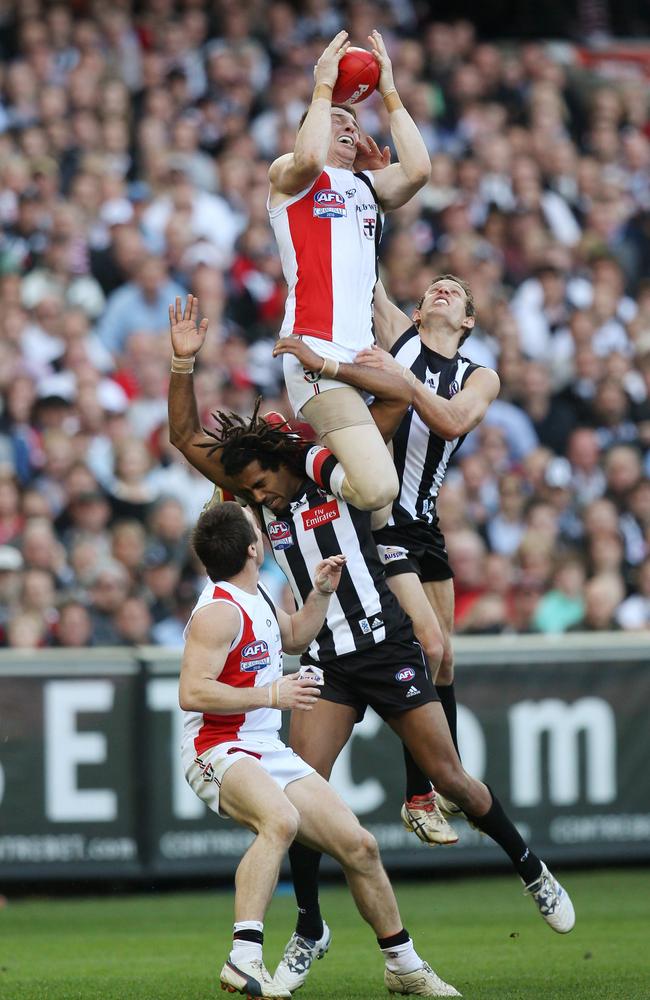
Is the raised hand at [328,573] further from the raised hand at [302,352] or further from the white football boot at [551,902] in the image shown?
the white football boot at [551,902]


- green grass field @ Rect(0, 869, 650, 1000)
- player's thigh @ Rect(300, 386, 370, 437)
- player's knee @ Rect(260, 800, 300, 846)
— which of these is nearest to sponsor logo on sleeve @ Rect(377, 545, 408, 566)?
player's thigh @ Rect(300, 386, 370, 437)

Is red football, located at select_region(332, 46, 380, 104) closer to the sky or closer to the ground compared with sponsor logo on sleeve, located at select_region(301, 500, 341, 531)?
closer to the sky

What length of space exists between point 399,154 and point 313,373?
101 cm

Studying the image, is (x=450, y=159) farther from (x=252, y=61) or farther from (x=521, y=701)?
(x=521, y=701)

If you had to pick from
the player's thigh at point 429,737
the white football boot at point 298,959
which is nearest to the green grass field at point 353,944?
the white football boot at point 298,959

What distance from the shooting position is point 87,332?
43.0 feet

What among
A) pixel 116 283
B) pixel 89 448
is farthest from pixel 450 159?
pixel 89 448

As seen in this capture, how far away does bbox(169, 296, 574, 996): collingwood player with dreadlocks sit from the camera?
7.52m

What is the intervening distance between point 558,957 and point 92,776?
11.2 ft

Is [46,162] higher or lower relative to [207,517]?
higher

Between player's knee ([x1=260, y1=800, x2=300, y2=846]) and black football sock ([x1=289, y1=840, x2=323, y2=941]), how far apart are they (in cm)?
88

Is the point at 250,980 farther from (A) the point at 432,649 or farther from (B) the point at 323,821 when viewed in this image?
(A) the point at 432,649

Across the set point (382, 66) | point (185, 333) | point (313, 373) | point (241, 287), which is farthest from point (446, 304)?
point (241, 287)

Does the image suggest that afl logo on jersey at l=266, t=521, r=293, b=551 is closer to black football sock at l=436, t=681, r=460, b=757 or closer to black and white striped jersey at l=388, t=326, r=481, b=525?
black and white striped jersey at l=388, t=326, r=481, b=525
